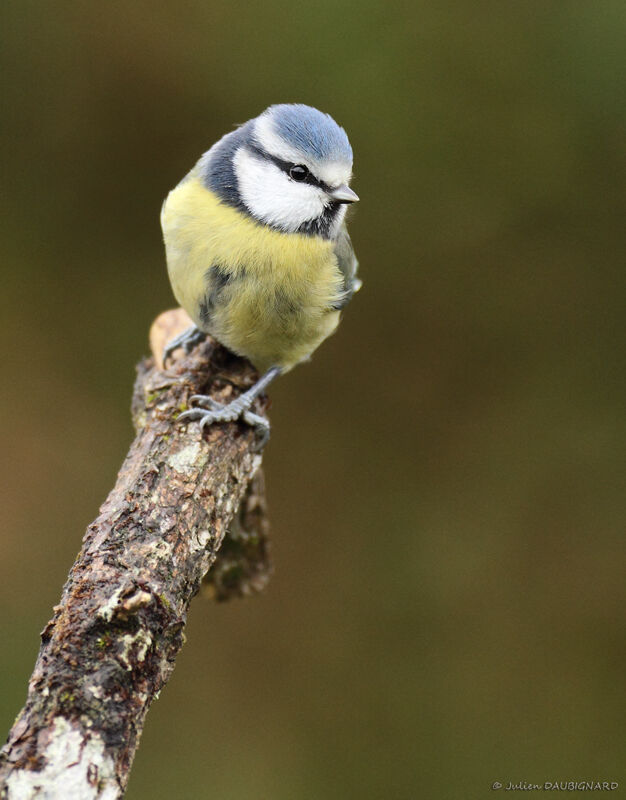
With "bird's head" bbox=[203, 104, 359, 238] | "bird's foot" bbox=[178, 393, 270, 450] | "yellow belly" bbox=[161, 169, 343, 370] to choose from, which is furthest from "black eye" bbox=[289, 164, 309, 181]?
"bird's foot" bbox=[178, 393, 270, 450]

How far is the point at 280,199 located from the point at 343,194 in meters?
0.11

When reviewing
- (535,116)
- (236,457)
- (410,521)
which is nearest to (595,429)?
(410,521)

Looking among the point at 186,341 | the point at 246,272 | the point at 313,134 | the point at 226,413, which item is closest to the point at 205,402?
the point at 226,413

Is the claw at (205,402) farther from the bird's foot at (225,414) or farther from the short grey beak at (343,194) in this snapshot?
the short grey beak at (343,194)

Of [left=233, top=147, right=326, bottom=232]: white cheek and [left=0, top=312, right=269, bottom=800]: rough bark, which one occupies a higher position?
[left=233, top=147, right=326, bottom=232]: white cheek

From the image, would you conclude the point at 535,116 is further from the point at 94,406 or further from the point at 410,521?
the point at 94,406

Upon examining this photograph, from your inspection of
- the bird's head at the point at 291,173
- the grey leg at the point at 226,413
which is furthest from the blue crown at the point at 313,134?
the grey leg at the point at 226,413

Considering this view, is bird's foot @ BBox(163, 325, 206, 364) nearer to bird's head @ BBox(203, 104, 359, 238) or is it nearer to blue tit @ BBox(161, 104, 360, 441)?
blue tit @ BBox(161, 104, 360, 441)

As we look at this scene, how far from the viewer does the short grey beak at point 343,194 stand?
1489mm

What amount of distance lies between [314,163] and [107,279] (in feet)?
3.72

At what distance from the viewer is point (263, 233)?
4.96ft

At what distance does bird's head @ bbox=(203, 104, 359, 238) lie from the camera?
1.48 m

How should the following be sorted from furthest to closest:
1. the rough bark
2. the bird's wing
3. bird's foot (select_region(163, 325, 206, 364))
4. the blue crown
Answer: bird's foot (select_region(163, 325, 206, 364)), the bird's wing, the blue crown, the rough bark

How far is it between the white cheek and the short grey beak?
2 cm
